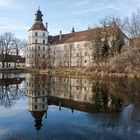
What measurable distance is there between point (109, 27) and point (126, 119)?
138 feet

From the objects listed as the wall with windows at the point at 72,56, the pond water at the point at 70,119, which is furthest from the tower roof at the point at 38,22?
the pond water at the point at 70,119

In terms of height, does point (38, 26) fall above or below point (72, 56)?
above

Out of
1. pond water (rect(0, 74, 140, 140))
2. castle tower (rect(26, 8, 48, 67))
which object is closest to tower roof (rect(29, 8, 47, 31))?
castle tower (rect(26, 8, 48, 67))

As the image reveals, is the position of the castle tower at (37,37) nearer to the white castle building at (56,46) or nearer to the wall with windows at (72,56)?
the white castle building at (56,46)

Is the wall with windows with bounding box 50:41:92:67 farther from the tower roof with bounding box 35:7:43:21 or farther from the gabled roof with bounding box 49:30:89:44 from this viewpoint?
the tower roof with bounding box 35:7:43:21

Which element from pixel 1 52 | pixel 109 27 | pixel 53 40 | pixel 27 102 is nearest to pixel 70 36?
pixel 53 40

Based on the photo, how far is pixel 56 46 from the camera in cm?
9500

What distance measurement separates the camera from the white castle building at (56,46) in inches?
3297

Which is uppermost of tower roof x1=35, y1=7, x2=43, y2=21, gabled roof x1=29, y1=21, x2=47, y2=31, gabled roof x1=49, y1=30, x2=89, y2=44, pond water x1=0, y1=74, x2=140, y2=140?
tower roof x1=35, y1=7, x2=43, y2=21

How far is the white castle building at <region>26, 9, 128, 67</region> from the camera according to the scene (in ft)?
275

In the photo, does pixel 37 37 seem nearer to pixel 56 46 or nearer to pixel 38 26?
pixel 38 26

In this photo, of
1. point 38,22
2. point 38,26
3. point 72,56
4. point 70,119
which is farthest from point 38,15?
point 70,119

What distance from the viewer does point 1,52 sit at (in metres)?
90.0

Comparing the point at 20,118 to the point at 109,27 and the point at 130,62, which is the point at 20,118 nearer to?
the point at 130,62
